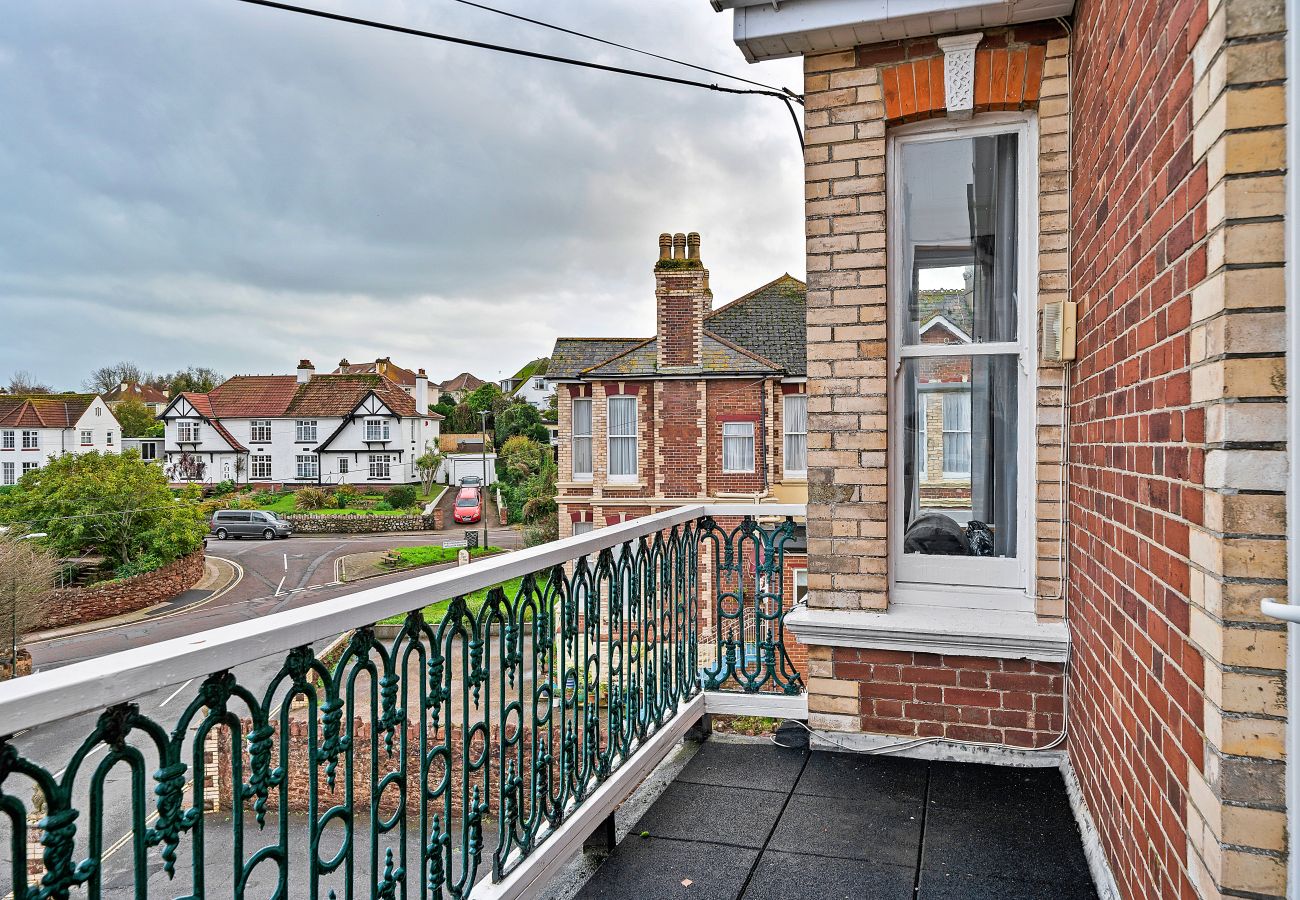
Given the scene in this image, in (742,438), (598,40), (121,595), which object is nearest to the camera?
(598,40)

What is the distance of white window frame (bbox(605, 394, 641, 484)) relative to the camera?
16.8m

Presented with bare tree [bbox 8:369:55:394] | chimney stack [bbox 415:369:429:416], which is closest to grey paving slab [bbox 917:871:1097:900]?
bare tree [bbox 8:369:55:394]

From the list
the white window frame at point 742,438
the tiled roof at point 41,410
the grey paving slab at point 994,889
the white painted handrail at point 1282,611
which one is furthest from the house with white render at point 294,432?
the white painted handrail at point 1282,611

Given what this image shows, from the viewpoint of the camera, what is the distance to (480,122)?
52.2 m

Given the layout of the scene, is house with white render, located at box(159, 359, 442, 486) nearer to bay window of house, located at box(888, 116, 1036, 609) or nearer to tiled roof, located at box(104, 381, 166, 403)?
tiled roof, located at box(104, 381, 166, 403)

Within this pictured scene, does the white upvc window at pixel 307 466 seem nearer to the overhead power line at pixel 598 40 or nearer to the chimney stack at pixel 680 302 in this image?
the chimney stack at pixel 680 302

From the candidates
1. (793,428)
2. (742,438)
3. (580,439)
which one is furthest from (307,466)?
(793,428)

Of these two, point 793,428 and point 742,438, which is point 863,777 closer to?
point 742,438

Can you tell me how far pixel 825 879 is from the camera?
229cm

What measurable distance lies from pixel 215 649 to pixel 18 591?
18.7 meters

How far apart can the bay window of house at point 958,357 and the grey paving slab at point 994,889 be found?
105cm

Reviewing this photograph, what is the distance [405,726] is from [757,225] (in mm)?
30851

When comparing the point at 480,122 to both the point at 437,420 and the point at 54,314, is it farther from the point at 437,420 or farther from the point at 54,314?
the point at 54,314

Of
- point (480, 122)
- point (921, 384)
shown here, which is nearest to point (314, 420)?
point (480, 122)
